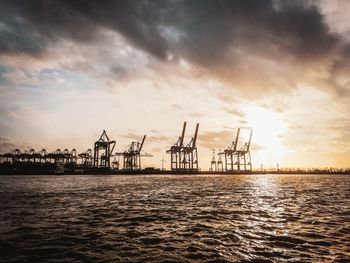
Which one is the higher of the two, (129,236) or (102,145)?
(102,145)

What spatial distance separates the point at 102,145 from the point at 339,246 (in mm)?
131011

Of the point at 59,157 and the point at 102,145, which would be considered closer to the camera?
the point at 102,145

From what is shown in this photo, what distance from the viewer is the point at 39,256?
9.11 metres

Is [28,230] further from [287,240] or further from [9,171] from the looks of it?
[9,171]

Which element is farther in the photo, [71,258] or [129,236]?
[129,236]

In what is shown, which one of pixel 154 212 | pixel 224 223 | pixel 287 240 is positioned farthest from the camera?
pixel 154 212

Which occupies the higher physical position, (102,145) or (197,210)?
(102,145)

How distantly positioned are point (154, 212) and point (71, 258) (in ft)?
32.6

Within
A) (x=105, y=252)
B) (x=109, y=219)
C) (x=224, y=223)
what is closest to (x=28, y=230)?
(x=109, y=219)

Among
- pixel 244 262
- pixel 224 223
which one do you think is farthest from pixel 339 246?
pixel 224 223

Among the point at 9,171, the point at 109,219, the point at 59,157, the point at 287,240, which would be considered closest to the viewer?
the point at 287,240

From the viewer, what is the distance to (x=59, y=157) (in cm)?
16100

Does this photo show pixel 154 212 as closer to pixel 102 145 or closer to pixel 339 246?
pixel 339 246

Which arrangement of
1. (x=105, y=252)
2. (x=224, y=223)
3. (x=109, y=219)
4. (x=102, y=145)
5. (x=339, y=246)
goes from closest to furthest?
1. (x=105, y=252)
2. (x=339, y=246)
3. (x=224, y=223)
4. (x=109, y=219)
5. (x=102, y=145)
